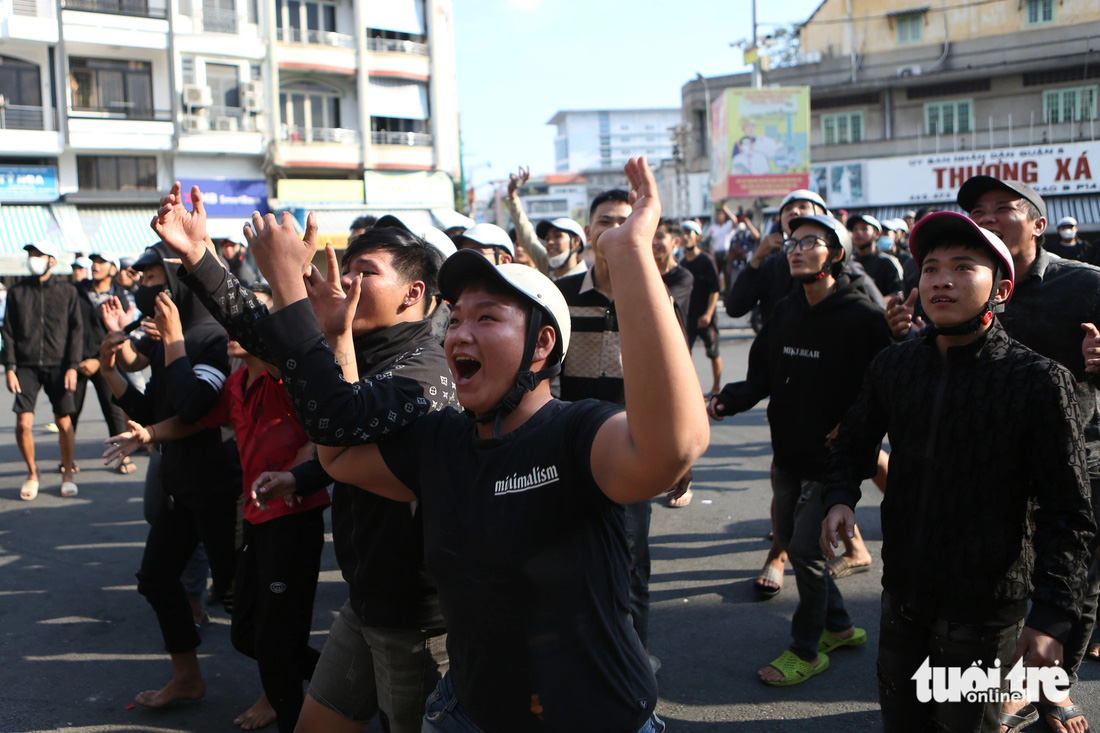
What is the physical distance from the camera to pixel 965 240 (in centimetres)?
277

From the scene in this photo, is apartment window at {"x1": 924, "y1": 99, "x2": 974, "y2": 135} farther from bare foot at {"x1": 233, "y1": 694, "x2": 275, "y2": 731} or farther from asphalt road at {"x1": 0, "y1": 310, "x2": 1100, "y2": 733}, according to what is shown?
bare foot at {"x1": 233, "y1": 694, "x2": 275, "y2": 731}

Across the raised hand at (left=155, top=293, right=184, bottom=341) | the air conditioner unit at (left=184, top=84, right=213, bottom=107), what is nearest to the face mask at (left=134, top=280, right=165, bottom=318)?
the raised hand at (left=155, top=293, right=184, bottom=341)

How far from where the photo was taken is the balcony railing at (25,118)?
2661cm

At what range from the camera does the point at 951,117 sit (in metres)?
39.1

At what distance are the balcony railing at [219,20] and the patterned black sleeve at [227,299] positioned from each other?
1207 inches

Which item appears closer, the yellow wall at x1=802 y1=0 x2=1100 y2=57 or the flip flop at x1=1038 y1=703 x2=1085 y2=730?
the flip flop at x1=1038 y1=703 x2=1085 y2=730

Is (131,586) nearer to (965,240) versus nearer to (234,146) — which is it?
(965,240)

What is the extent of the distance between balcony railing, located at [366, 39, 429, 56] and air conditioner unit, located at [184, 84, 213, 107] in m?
6.65

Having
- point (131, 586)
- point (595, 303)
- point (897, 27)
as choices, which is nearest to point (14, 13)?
point (131, 586)

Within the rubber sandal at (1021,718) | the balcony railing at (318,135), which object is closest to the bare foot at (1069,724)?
the rubber sandal at (1021,718)

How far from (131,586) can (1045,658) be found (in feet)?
17.1

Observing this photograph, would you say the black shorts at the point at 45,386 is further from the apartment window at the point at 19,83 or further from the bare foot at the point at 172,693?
the apartment window at the point at 19,83

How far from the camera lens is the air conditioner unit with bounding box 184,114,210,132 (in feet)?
94.3

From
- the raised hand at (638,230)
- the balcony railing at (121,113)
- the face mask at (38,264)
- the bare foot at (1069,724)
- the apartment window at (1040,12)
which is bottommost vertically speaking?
the bare foot at (1069,724)
